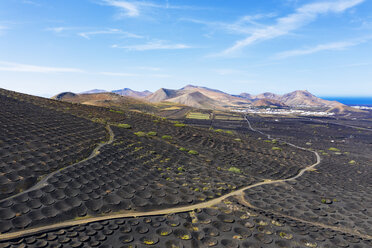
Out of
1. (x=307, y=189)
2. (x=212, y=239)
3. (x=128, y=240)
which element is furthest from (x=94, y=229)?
(x=307, y=189)

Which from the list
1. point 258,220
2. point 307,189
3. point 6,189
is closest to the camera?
point 6,189

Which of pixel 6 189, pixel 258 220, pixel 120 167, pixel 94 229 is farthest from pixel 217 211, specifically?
pixel 6 189

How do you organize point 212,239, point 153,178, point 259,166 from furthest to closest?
point 259,166, point 153,178, point 212,239

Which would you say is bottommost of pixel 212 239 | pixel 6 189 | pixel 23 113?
pixel 212 239

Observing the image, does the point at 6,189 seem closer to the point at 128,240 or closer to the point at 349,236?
the point at 128,240

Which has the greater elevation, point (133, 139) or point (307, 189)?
point (133, 139)

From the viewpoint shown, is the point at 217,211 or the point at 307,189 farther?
the point at 307,189
